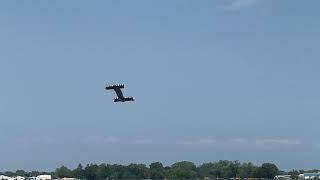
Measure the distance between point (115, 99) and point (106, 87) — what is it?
358cm

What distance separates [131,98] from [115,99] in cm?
162

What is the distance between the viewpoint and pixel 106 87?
62875 millimetres

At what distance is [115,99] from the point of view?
6625cm

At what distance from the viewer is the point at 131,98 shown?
65500 millimetres

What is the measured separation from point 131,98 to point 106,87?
343 centimetres
